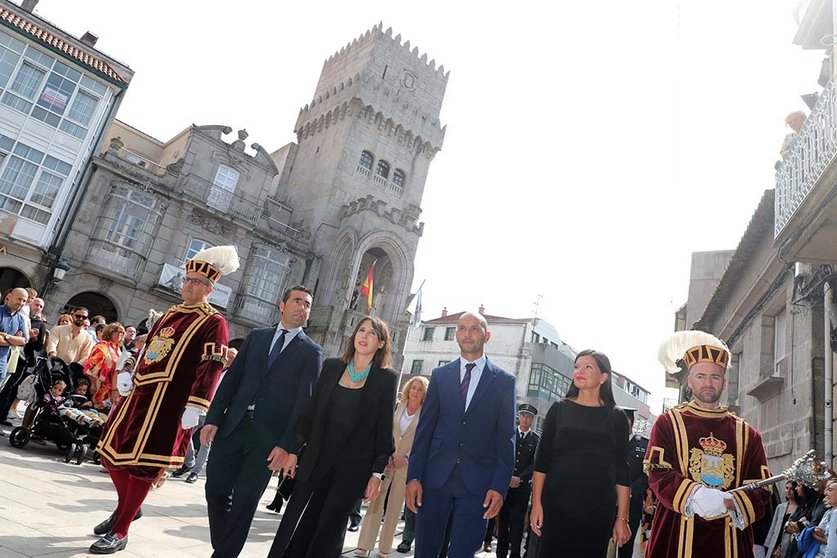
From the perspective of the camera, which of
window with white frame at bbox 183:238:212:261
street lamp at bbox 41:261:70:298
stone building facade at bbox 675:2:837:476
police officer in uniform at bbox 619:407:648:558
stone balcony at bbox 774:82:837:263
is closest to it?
stone balcony at bbox 774:82:837:263

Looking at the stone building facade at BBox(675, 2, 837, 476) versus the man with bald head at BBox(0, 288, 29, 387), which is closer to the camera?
the stone building facade at BBox(675, 2, 837, 476)

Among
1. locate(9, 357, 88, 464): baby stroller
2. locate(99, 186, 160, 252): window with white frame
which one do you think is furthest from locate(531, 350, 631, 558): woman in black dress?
locate(99, 186, 160, 252): window with white frame

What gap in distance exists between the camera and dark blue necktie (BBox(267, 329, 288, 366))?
4.12 meters

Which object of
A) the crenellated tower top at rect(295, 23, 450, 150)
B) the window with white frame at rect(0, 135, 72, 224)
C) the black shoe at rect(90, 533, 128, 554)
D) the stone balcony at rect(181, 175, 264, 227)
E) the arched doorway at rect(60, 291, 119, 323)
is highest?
the crenellated tower top at rect(295, 23, 450, 150)

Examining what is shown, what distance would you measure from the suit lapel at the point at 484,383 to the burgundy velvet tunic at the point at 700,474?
3.93 feet

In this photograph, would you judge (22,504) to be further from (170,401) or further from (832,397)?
(832,397)

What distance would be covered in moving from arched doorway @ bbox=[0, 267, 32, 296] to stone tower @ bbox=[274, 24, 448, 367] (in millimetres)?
11702

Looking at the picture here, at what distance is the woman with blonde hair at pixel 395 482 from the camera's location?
18.5ft

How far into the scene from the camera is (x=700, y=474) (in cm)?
344

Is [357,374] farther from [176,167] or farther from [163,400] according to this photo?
[176,167]

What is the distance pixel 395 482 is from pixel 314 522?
289cm

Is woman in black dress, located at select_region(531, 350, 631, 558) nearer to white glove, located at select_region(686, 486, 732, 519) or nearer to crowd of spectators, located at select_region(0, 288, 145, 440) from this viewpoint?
white glove, located at select_region(686, 486, 732, 519)

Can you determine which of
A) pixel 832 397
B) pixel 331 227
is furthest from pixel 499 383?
pixel 331 227

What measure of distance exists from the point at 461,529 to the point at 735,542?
5.66 feet
